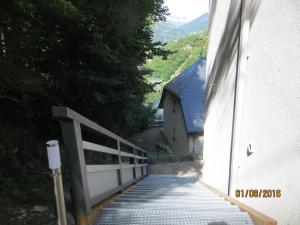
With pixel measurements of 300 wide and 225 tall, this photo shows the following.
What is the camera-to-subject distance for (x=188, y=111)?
15.7 meters

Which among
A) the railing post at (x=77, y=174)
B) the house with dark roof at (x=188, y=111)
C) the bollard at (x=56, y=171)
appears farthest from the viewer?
the house with dark roof at (x=188, y=111)

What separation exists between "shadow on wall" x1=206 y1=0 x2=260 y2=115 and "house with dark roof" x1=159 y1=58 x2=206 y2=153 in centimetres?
1015

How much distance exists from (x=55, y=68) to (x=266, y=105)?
5.19 metres

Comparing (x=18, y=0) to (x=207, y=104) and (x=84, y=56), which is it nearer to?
(x=84, y=56)

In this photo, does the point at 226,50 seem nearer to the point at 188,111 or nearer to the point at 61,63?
the point at 61,63

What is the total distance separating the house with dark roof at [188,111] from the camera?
15.2 metres

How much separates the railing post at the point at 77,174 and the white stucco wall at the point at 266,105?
4.58 feet

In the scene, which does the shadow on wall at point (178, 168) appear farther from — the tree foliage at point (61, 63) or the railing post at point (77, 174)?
the railing post at point (77, 174)

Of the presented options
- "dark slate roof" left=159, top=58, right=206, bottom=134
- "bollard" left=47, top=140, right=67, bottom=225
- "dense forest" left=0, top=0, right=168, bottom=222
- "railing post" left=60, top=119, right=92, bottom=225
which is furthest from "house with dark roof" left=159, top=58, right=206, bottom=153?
"bollard" left=47, top=140, right=67, bottom=225

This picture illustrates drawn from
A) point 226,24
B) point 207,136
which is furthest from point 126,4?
point 207,136

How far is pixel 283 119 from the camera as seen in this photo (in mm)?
2141
